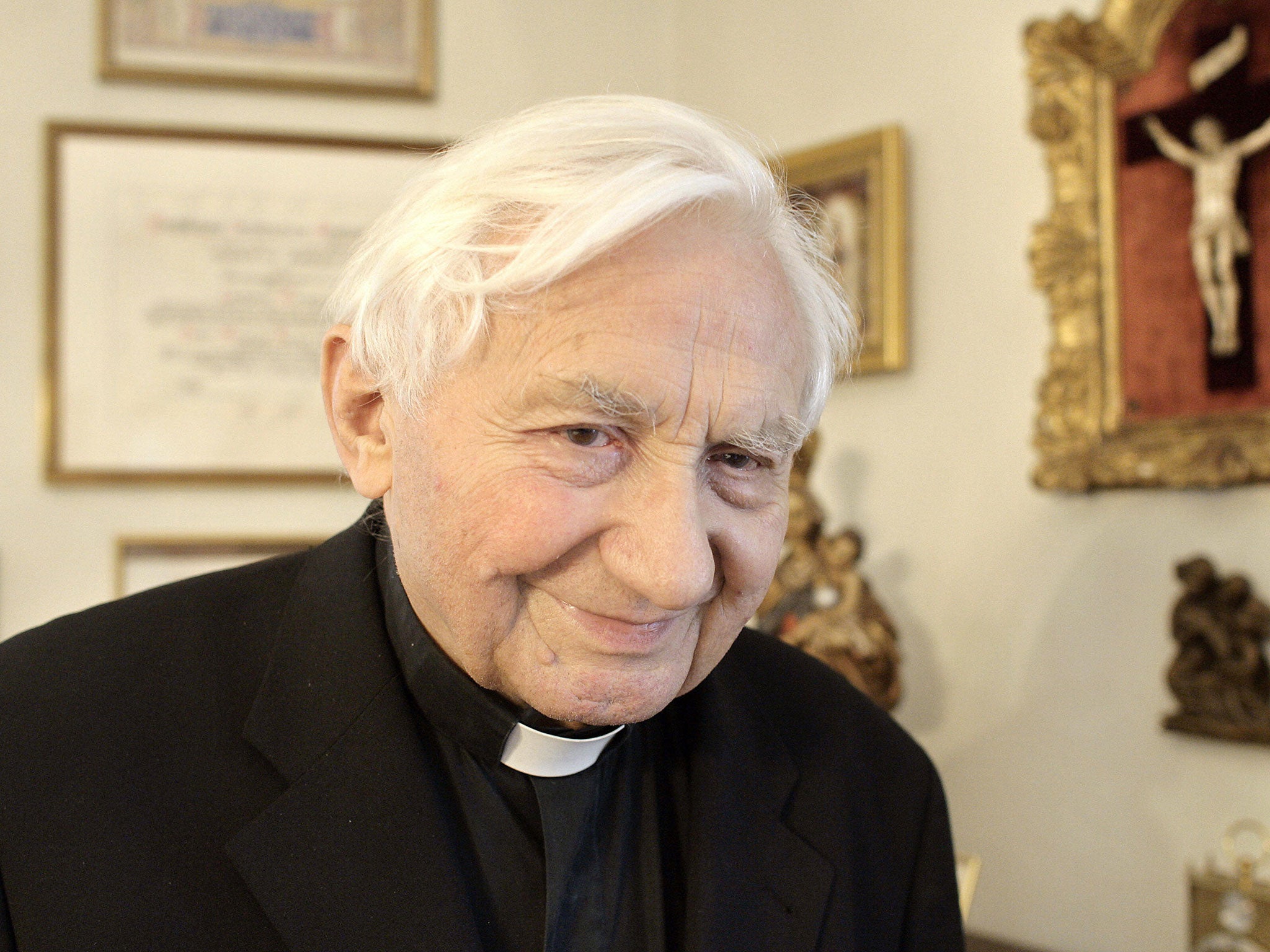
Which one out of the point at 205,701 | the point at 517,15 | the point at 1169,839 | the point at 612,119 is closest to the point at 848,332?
the point at 612,119

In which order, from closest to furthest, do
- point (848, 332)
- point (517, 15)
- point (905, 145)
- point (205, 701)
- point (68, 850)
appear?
point (68, 850) → point (205, 701) → point (848, 332) → point (905, 145) → point (517, 15)

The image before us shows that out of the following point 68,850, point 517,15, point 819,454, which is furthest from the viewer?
point 517,15

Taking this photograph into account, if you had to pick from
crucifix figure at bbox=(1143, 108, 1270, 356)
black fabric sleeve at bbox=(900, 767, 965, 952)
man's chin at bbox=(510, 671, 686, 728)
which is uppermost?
crucifix figure at bbox=(1143, 108, 1270, 356)

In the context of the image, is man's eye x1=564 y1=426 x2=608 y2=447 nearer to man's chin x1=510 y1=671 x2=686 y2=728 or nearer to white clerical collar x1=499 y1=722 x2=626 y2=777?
man's chin x1=510 y1=671 x2=686 y2=728

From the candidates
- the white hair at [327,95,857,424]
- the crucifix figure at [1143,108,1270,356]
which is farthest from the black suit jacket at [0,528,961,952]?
the crucifix figure at [1143,108,1270,356]

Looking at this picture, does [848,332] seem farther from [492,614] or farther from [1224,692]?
[1224,692]

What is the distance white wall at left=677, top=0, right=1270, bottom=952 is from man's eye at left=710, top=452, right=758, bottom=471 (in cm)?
111

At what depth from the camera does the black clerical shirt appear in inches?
45.1

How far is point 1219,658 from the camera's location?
1817 mm

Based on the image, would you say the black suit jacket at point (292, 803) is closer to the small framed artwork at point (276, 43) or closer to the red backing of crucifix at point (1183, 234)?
the red backing of crucifix at point (1183, 234)

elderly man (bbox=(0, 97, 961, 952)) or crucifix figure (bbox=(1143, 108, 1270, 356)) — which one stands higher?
crucifix figure (bbox=(1143, 108, 1270, 356))

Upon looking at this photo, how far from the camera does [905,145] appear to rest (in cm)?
240

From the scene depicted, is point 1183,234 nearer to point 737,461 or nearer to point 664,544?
point 737,461

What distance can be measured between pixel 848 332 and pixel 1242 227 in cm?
92
